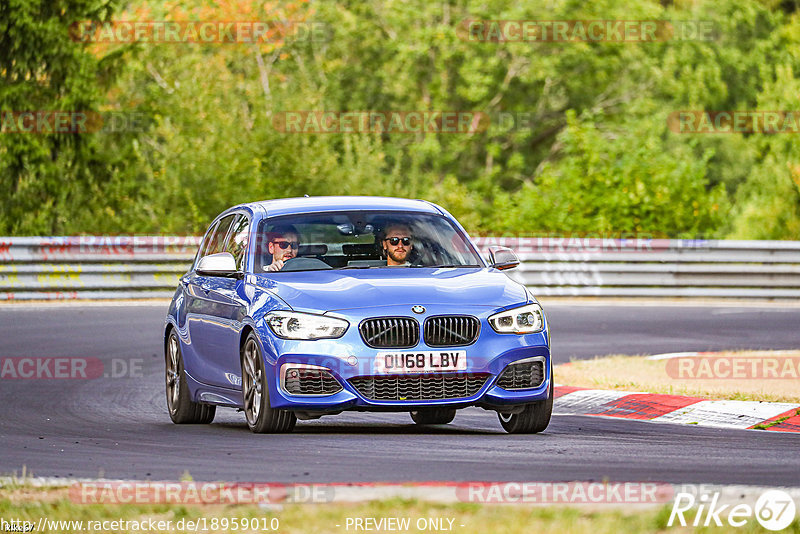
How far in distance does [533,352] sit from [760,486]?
299 centimetres

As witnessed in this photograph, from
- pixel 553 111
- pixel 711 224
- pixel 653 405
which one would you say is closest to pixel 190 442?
pixel 653 405

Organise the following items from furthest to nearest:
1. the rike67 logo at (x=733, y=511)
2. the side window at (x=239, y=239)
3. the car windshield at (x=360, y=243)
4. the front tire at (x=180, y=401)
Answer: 1. the front tire at (x=180, y=401)
2. the side window at (x=239, y=239)
3. the car windshield at (x=360, y=243)
4. the rike67 logo at (x=733, y=511)

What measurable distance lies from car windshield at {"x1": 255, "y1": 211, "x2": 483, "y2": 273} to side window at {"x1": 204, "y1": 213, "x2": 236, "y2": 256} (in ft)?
3.33

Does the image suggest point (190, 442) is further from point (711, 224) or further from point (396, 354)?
point (711, 224)

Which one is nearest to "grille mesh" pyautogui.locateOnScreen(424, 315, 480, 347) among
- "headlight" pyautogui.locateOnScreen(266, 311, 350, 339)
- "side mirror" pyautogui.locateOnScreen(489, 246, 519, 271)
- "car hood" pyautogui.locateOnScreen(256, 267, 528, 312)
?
"car hood" pyautogui.locateOnScreen(256, 267, 528, 312)

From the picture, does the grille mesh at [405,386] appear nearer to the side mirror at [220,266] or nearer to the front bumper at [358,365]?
the front bumper at [358,365]

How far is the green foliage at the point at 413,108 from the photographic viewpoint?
31.2 m

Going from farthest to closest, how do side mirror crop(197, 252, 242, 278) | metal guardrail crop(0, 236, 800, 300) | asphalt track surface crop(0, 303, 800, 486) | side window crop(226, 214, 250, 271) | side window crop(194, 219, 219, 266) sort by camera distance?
metal guardrail crop(0, 236, 800, 300)
side window crop(194, 219, 219, 266)
side window crop(226, 214, 250, 271)
side mirror crop(197, 252, 242, 278)
asphalt track surface crop(0, 303, 800, 486)

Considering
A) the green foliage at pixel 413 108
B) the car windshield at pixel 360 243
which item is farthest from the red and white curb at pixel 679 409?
the green foliage at pixel 413 108

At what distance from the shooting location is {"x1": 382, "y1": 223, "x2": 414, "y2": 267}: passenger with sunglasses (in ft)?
36.8

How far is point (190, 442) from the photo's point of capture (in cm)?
1026

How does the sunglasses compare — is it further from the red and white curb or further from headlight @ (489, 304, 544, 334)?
the red and white curb

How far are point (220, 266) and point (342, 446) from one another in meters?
1.97

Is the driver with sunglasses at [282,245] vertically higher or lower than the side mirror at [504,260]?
higher
